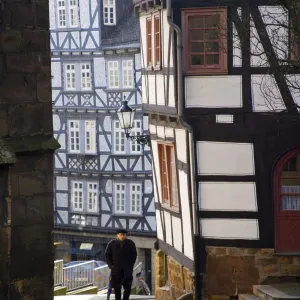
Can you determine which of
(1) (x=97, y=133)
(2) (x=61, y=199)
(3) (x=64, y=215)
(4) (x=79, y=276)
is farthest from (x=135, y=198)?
(4) (x=79, y=276)

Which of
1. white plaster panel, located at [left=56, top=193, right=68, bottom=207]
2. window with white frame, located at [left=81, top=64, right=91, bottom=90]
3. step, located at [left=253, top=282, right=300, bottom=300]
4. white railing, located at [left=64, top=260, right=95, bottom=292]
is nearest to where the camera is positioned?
step, located at [left=253, top=282, right=300, bottom=300]

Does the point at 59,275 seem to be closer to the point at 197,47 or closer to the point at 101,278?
the point at 101,278

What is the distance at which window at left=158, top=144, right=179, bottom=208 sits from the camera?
2523cm

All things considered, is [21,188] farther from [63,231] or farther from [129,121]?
[63,231]

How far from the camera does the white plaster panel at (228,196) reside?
Result: 920 inches

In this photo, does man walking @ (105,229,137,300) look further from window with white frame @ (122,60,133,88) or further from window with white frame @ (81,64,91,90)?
window with white frame @ (81,64,91,90)

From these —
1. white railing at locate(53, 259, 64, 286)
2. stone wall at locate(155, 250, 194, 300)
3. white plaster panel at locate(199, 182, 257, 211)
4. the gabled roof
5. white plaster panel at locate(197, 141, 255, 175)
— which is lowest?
white railing at locate(53, 259, 64, 286)

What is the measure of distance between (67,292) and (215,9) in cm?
1361

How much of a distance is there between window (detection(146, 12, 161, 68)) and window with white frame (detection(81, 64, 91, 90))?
22.5 meters

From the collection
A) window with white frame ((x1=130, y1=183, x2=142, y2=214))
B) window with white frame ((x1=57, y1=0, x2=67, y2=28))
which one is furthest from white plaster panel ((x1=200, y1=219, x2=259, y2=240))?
window with white frame ((x1=57, y1=0, x2=67, y2=28))

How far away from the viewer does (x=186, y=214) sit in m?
24.2

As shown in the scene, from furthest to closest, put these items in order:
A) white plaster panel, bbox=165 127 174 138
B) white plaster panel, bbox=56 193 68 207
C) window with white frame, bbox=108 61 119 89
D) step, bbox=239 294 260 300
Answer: white plaster panel, bbox=56 193 68 207 → window with white frame, bbox=108 61 119 89 → white plaster panel, bbox=165 127 174 138 → step, bbox=239 294 260 300

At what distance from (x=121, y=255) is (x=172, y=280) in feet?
10.7

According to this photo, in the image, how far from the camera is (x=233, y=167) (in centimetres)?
2338
